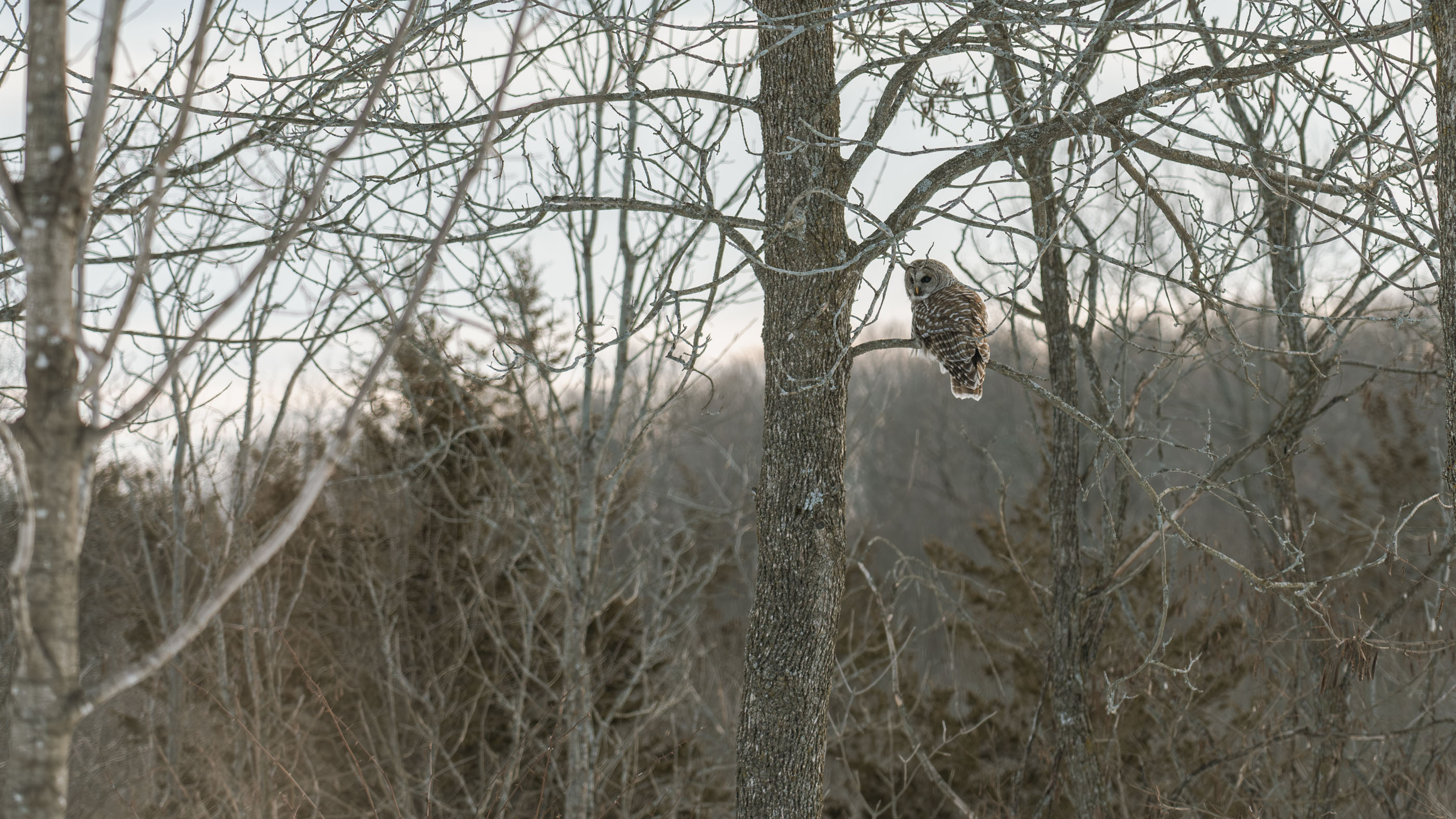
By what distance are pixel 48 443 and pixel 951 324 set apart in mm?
3363

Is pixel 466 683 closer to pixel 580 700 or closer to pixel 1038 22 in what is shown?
pixel 580 700

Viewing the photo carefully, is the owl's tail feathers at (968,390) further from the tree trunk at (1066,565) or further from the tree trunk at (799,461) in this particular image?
the tree trunk at (799,461)

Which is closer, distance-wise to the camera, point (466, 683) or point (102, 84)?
point (102, 84)

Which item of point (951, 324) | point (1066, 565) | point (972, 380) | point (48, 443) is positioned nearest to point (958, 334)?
point (951, 324)

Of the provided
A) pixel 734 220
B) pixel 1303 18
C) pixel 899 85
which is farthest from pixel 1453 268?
pixel 734 220

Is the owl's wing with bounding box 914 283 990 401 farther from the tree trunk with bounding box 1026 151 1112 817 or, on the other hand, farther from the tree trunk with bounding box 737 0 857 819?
the tree trunk with bounding box 737 0 857 819

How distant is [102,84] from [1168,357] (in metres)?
3.71

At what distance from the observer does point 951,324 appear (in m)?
4.08

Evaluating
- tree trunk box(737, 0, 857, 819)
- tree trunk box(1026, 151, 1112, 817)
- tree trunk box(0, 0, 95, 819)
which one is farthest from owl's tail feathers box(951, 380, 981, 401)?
tree trunk box(0, 0, 95, 819)

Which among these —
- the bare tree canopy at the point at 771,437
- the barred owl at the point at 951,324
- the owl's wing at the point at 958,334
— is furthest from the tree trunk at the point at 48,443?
the owl's wing at the point at 958,334

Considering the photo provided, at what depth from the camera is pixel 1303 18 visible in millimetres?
3350

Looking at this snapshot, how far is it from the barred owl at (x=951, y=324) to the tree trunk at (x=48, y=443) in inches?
121

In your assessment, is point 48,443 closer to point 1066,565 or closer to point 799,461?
point 799,461

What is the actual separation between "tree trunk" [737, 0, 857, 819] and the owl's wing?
0.94 m
